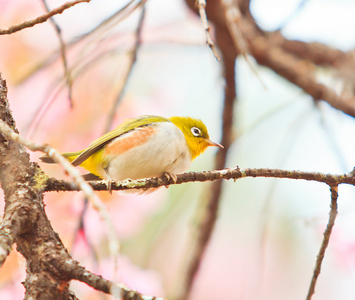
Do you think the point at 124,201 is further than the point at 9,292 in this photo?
Yes

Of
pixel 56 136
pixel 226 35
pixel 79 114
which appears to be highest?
pixel 226 35

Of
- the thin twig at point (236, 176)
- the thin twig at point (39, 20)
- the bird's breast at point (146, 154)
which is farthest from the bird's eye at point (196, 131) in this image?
the thin twig at point (39, 20)

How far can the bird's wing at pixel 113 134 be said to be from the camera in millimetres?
3091

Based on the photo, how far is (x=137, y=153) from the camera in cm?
309

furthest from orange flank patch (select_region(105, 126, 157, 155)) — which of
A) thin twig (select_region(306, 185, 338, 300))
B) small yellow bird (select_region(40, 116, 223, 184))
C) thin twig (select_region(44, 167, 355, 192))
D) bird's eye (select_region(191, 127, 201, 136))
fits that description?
thin twig (select_region(306, 185, 338, 300))

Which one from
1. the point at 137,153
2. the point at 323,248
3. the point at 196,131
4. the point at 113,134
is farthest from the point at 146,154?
the point at 323,248

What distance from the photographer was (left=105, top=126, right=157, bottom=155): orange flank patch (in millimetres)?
3162

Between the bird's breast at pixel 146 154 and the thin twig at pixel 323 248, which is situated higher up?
the bird's breast at pixel 146 154

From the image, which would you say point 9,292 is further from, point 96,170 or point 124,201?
point 124,201

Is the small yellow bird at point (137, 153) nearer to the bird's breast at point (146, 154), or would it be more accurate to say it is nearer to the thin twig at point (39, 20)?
the bird's breast at point (146, 154)

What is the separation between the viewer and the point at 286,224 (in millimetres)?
6445

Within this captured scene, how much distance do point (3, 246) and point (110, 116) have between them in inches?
75.7

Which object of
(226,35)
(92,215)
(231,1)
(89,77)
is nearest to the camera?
(231,1)

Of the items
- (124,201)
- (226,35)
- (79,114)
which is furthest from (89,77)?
(226,35)
